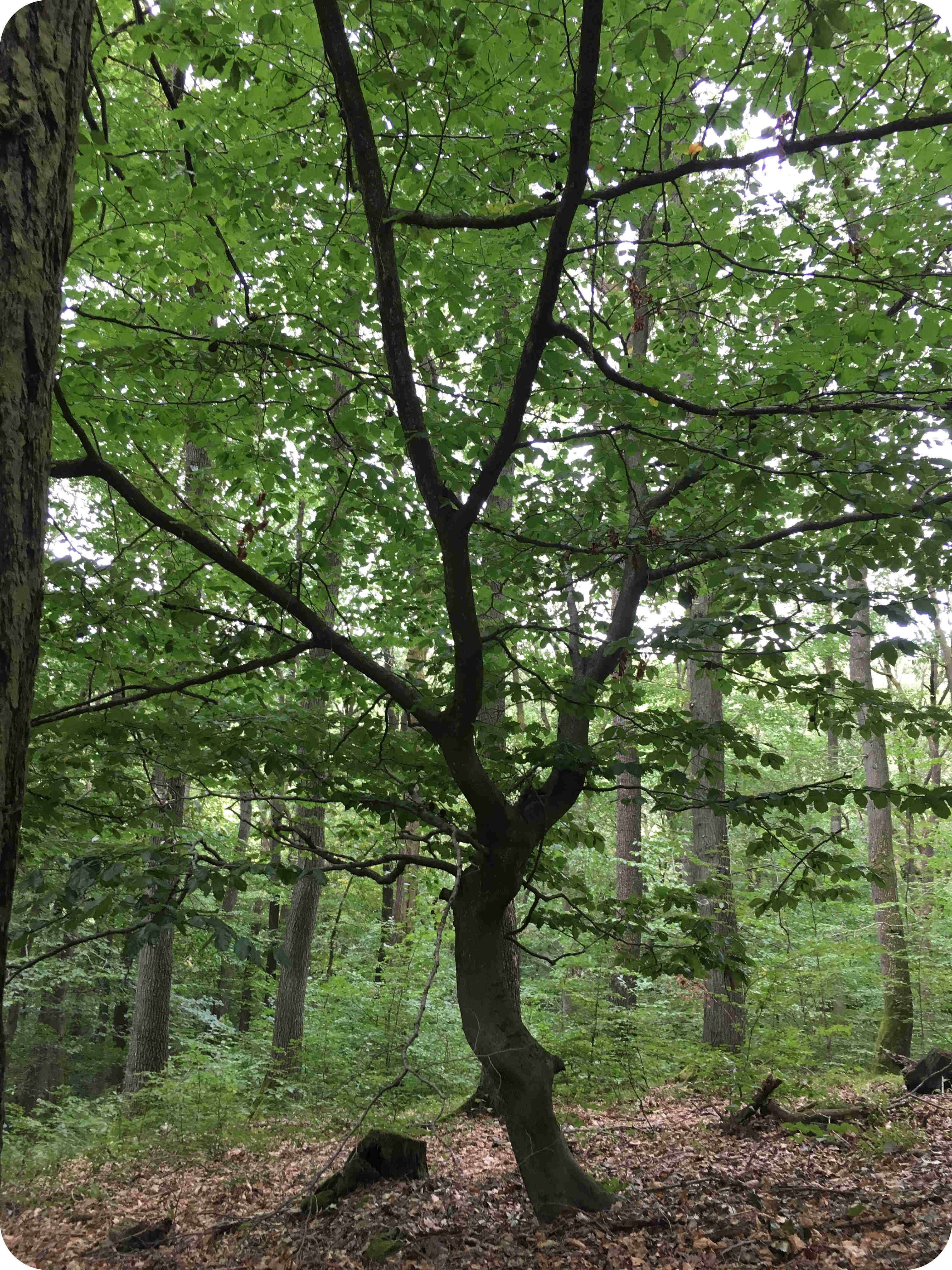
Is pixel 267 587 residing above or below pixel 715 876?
above

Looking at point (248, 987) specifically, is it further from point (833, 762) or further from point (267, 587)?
point (267, 587)

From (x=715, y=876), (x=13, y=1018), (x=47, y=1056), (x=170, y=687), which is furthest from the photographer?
(x=47, y=1056)

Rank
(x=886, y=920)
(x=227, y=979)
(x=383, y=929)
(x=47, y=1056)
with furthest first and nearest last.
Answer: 1. (x=227, y=979)
2. (x=47, y=1056)
3. (x=383, y=929)
4. (x=886, y=920)

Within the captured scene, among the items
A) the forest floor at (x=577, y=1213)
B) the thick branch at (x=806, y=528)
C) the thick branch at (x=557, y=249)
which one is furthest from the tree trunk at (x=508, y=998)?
the thick branch at (x=557, y=249)

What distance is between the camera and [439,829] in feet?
14.5

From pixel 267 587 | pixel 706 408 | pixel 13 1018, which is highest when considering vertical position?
pixel 706 408

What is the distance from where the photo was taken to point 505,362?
4152 millimetres

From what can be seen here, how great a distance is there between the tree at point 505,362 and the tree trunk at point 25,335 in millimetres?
1372

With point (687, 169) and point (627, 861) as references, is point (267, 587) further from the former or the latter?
point (627, 861)

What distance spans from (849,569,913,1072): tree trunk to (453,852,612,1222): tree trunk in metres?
4.98

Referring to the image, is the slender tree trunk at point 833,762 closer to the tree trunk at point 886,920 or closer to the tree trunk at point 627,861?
the tree trunk at point 886,920

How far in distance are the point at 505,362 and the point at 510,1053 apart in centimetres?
375

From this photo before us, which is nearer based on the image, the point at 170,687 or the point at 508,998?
the point at 170,687

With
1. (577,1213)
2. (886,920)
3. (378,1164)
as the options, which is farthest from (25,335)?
(886,920)
